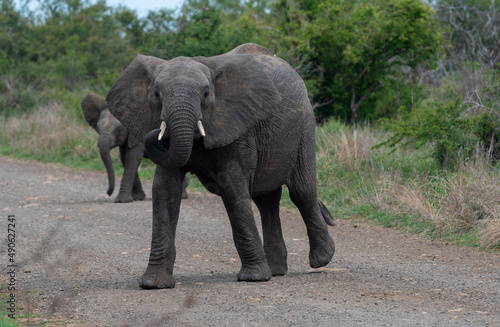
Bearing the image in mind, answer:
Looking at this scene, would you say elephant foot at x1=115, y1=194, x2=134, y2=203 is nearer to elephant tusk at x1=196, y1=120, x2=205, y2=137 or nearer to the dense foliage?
the dense foliage

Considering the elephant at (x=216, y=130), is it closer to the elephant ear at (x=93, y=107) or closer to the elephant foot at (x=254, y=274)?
the elephant foot at (x=254, y=274)

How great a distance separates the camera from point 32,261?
24.4ft

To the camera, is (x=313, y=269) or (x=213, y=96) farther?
(x=313, y=269)

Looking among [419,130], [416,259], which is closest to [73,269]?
[416,259]

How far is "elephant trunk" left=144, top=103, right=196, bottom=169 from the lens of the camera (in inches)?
215

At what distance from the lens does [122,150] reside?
1262 centimetres

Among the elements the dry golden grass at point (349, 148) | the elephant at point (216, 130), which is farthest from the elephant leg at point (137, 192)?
the elephant at point (216, 130)

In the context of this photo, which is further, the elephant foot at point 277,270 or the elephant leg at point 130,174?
the elephant leg at point 130,174

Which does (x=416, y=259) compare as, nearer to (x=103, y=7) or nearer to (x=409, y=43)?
(x=409, y=43)

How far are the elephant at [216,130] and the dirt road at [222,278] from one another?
0.40 meters

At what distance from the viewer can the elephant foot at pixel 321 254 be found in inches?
275

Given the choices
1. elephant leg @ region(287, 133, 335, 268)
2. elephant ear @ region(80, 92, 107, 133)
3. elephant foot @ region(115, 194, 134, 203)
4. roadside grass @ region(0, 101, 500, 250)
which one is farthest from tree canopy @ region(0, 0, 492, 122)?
elephant leg @ region(287, 133, 335, 268)

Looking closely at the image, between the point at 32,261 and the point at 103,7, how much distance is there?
4301cm

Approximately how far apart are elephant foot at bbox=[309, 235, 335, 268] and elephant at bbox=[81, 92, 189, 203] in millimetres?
5310
